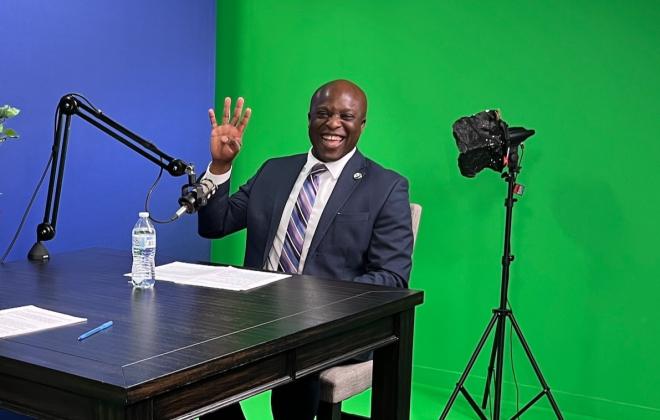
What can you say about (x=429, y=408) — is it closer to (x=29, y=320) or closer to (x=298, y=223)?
(x=298, y=223)

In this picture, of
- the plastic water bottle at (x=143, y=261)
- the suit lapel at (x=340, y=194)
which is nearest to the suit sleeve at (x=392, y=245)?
the suit lapel at (x=340, y=194)

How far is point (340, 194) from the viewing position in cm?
284

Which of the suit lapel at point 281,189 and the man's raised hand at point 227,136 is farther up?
the man's raised hand at point 227,136

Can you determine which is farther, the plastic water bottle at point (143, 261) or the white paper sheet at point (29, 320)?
the plastic water bottle at point (143, 261)

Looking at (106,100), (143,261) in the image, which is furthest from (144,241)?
(106,100)

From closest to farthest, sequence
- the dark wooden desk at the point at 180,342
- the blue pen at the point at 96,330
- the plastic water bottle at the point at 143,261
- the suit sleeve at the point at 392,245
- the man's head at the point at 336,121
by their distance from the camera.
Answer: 1. the dark wooden desk at the point at 180,342
2. the blue pen at the point at 96,330
3. the plastic water bottle at the point at 143,261
4. the suit sleeve at the point at 392,245
5. the man's head at the point at 336,121

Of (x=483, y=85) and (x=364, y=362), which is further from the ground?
(x=483, y=85)

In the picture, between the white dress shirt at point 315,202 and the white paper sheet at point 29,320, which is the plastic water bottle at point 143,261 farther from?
the white dress shirt at point 315,202

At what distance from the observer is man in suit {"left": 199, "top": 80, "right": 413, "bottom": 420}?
2.76 metres

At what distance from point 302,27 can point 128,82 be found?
96 centimetres

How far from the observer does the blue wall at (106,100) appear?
3299 millimetres

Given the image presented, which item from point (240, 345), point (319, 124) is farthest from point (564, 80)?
point (240, 345)

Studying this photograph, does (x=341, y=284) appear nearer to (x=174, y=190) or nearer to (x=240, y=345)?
(x=240, y=345)

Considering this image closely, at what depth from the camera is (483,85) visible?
3.72m
